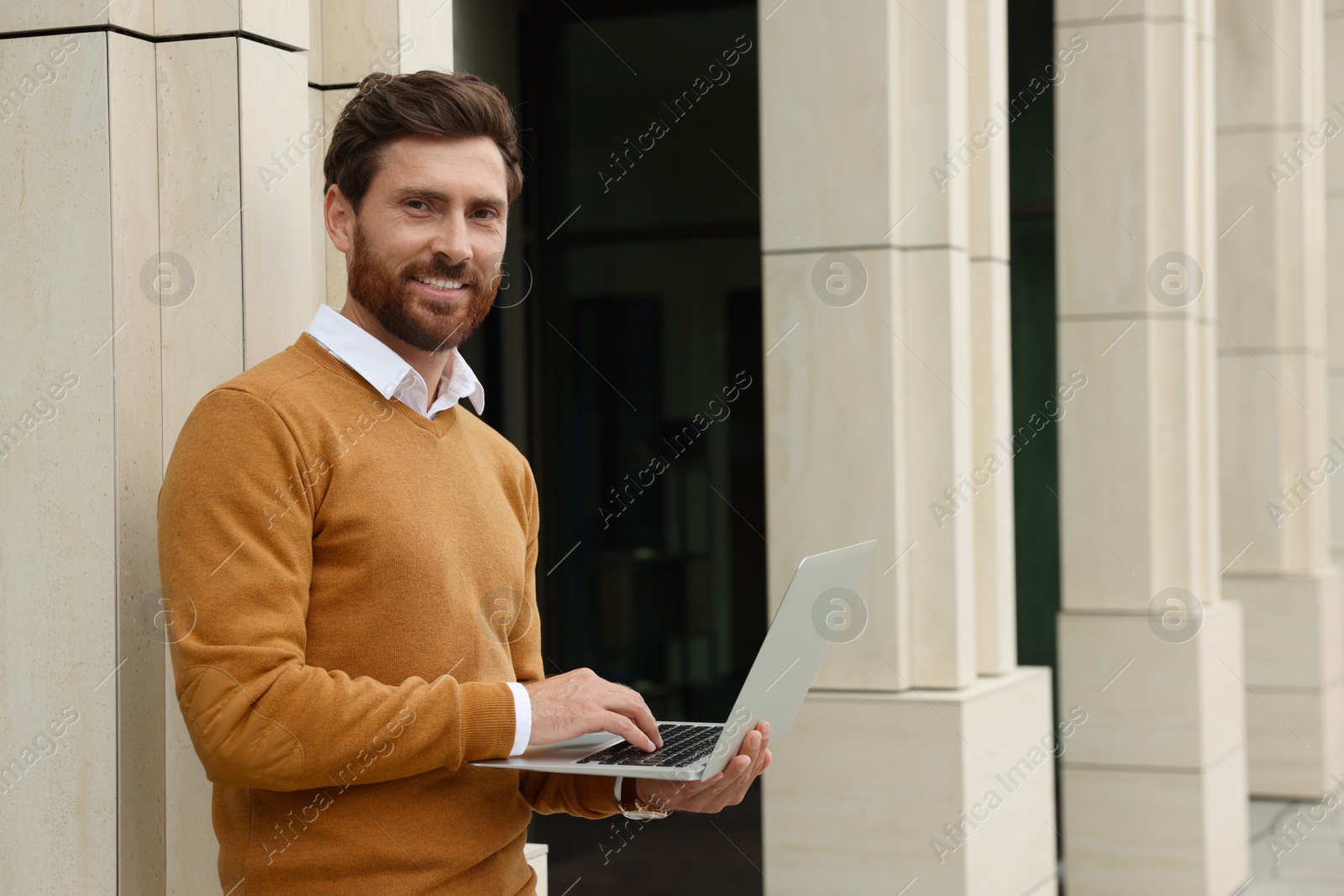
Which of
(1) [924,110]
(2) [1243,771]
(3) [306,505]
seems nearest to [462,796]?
(3) [306,505]

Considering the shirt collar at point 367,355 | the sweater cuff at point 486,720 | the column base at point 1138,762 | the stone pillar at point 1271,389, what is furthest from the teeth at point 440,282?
the stone pillar at point 1271,389

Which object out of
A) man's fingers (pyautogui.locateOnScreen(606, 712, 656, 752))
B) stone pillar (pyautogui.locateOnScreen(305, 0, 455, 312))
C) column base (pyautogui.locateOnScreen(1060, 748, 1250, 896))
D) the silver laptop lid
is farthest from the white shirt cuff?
column base (pyautogui.locateOnScreen(1060, 748, 1250, 896))

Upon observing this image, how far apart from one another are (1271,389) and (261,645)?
8211 millimetres

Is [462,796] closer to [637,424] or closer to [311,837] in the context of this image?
[311,837]

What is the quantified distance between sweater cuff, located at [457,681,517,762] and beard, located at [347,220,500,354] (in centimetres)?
57

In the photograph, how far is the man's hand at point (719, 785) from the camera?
7.59ft

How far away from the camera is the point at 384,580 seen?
2.22 m

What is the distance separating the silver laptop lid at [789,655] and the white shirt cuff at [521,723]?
237mm

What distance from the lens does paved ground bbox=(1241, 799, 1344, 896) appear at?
7.24 metres

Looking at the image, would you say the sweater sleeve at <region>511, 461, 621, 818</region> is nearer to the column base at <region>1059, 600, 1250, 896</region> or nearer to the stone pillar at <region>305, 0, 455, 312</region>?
the stone pillar at <region>305, 0, 455, 312</region>

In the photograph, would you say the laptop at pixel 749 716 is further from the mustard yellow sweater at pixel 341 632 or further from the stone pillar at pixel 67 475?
the stone pillar at pixel 67 475

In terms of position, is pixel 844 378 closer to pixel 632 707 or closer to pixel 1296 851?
pixel 632 707

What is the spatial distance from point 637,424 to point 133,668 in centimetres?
717

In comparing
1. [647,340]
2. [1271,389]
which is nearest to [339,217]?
[647,340]
